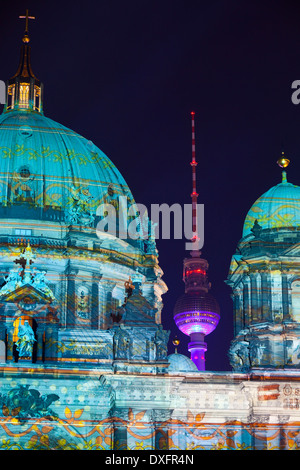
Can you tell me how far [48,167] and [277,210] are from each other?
51.1ft

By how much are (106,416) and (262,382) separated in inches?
367

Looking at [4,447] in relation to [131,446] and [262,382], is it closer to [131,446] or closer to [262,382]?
[131,446]

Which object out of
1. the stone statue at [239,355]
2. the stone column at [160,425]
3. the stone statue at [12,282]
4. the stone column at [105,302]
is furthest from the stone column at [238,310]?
the stone statue at [12,282]

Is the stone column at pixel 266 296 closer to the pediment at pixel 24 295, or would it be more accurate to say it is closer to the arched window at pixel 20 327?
the pediment at pixel 24 295

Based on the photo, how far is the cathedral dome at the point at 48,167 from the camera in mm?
91312

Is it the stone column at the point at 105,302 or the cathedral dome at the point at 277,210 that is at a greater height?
the cathedral dome at the point at 277,210

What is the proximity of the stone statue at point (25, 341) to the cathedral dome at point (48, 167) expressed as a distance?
11650mm

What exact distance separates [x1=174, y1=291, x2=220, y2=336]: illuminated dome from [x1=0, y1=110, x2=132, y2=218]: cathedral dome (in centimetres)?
A: 1103

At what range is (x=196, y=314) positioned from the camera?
Result: 334 feet

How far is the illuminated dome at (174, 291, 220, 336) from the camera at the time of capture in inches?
3984

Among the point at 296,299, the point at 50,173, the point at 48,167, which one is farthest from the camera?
the point at 48,167

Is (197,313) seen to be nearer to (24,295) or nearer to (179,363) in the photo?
(179,363)

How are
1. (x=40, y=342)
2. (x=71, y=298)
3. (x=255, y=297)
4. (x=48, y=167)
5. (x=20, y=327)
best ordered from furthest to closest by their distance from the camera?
(x=48, y=167)
(x=71, y=298)
(x=255, y=297)
(x=40, y=342)
(x=20, y=327)

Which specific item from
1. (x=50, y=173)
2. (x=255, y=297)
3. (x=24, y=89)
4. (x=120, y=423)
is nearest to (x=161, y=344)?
(x=120, y=423)
